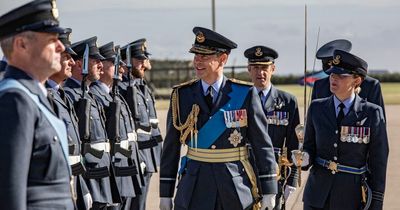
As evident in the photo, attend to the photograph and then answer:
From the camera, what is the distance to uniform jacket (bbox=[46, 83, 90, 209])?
5672 millimetres

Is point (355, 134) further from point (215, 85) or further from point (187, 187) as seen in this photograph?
point (187, 187)

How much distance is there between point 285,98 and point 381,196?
5.54 ft

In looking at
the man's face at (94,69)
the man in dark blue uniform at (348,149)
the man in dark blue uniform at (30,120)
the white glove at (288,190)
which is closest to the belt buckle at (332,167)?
the man in dark blue uniform at (348,149)

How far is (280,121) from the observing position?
23.5 ft

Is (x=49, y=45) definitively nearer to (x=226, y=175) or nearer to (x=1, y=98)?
(x=1, y=98)

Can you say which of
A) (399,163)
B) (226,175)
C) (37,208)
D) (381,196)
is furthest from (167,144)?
(399,163)

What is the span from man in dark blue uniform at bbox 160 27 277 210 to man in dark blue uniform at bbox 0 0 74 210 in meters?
1.90

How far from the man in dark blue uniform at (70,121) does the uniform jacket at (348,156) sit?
5.42 ft

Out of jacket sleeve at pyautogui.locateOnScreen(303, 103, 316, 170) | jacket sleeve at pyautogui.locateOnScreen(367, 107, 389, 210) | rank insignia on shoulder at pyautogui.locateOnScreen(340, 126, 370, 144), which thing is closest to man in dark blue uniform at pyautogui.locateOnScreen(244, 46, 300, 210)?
jacket sleeve at pyautogui.locateOnScreen(303, 103, 316, 170)

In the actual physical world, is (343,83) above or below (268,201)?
above

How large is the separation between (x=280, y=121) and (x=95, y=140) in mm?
1670

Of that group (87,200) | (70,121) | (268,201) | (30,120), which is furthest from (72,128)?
(30,120)

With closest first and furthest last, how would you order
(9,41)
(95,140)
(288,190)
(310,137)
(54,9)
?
(9,41), (54,9), (310,137), (95,140), (288,190)

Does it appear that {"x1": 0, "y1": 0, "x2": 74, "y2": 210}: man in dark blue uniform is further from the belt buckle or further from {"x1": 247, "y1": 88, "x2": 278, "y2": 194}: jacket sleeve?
the belt buckle
